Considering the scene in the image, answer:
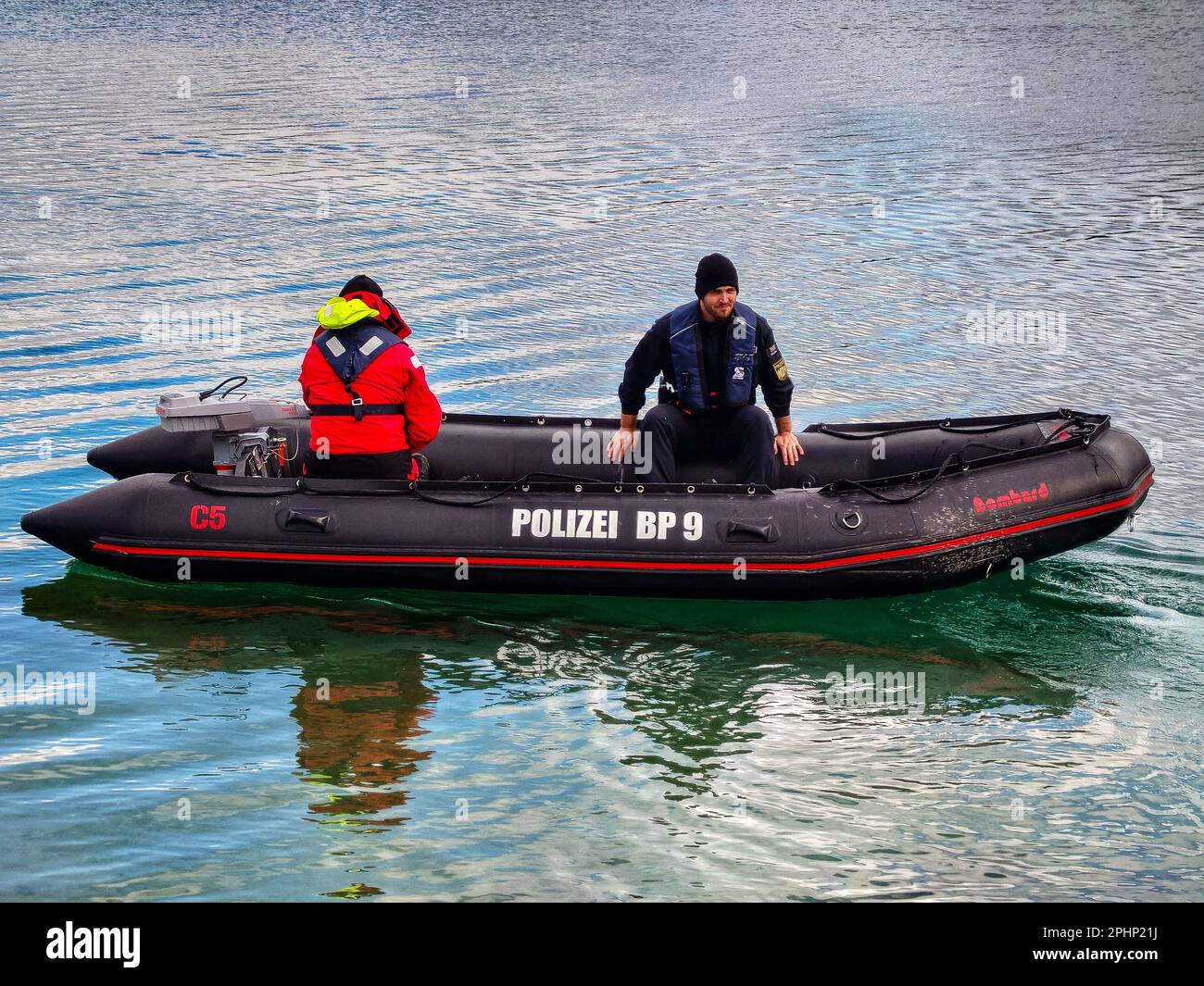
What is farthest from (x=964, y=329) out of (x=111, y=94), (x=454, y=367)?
(x=111, y=94)

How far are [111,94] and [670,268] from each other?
12.4m

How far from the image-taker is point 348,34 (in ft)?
89.5

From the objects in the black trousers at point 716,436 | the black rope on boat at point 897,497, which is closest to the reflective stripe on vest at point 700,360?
the black trousers at point 716,436

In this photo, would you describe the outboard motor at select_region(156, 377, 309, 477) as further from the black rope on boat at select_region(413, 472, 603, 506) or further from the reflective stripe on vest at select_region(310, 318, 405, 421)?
the black rope on boat at select_region(413, 472, 603, 506)

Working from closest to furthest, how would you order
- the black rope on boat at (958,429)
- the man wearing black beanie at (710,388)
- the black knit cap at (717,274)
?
the black knit cap at (717,274) → the man wearing black beanie at (710,388) → the black rope on boat at (958,429)

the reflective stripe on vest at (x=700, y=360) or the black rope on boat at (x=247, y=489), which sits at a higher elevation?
the reflective stripe on vest at (x=700, y=360)

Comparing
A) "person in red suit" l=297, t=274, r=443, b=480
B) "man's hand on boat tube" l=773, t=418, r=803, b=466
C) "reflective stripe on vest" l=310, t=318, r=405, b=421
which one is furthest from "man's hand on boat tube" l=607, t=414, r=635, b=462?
"reflective stripe on vest" l=310, t=318, r=405, b=421

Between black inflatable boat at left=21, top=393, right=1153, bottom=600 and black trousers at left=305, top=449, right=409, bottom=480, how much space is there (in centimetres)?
13

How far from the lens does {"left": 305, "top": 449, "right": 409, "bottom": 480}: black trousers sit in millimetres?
6770

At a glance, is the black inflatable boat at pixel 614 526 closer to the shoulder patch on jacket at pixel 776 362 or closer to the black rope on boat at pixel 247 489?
the black rope on boat at pixel 247 489

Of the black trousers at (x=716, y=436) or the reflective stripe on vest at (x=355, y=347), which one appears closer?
Answer: the reflective stripe on vest at (x=355, y=347)

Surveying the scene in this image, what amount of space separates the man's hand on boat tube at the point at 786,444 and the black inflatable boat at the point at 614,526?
0.30 metres

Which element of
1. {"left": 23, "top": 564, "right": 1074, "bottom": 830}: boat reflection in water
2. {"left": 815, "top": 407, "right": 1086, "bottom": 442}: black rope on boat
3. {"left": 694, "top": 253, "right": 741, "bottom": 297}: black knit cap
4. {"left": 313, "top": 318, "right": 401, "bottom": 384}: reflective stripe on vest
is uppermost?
{"left": 694, "top": 253, "right": 741, "bottom": 297}: black knit cap

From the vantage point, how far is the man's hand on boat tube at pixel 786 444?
684 cm
